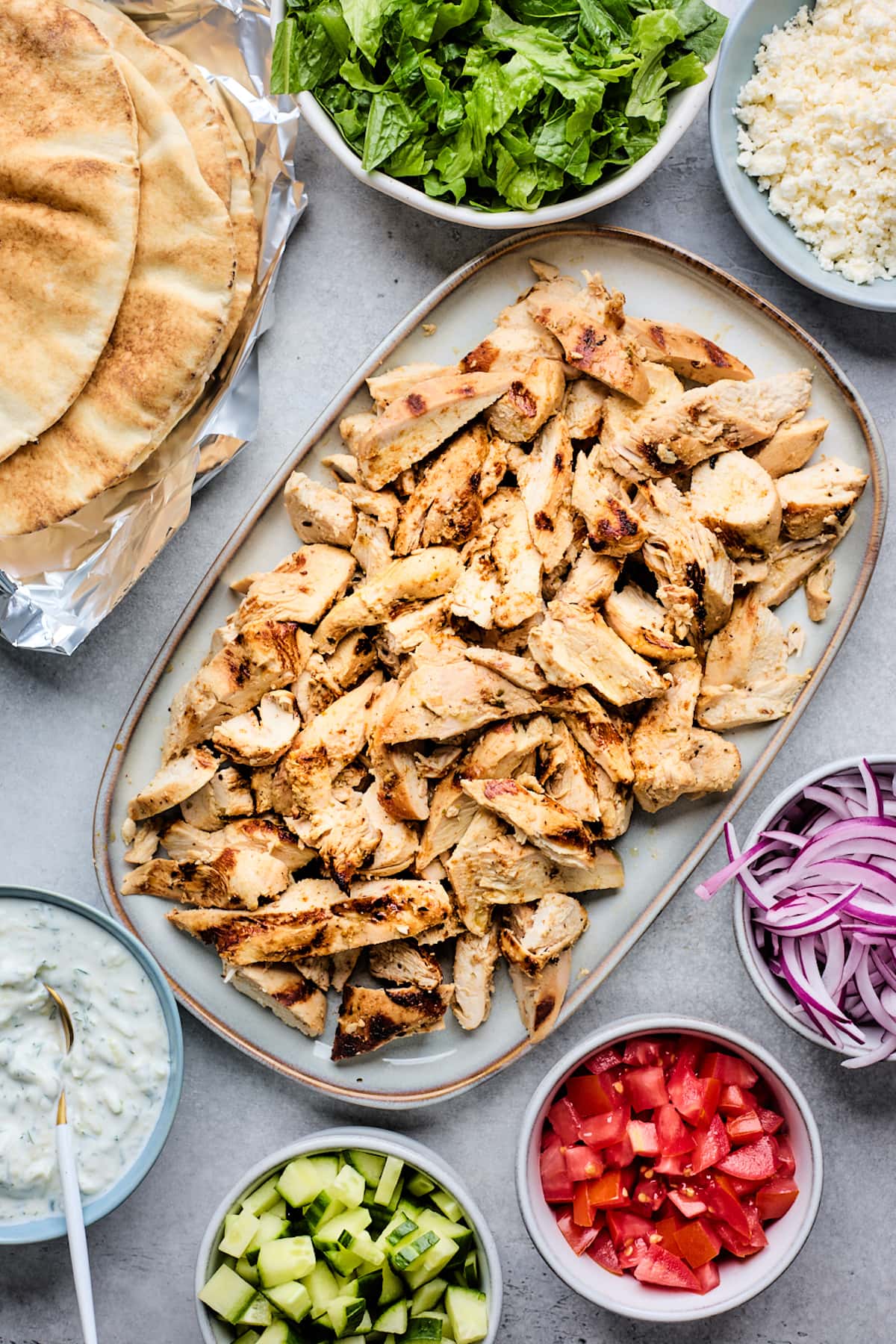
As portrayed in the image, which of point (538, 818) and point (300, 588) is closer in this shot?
point (538, 818)

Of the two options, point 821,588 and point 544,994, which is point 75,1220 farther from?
point 821,588

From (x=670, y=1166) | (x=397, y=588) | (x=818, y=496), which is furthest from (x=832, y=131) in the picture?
(x=670, y=1166)

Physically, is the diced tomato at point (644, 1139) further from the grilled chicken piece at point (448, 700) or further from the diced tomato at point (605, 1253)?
the grilled chicken piece at point (448, 700)

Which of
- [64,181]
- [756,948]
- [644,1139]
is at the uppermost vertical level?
[64,181]

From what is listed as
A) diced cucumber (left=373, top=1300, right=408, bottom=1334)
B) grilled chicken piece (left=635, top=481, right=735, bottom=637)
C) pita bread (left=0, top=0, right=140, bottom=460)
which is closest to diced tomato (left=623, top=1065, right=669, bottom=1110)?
diced cucumber (left=373, top=1300, right=408, bottom=1334)

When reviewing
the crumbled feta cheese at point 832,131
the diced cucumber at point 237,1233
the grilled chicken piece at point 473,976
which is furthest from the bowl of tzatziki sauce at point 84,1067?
the crumbled feta cheese at point 832,131
